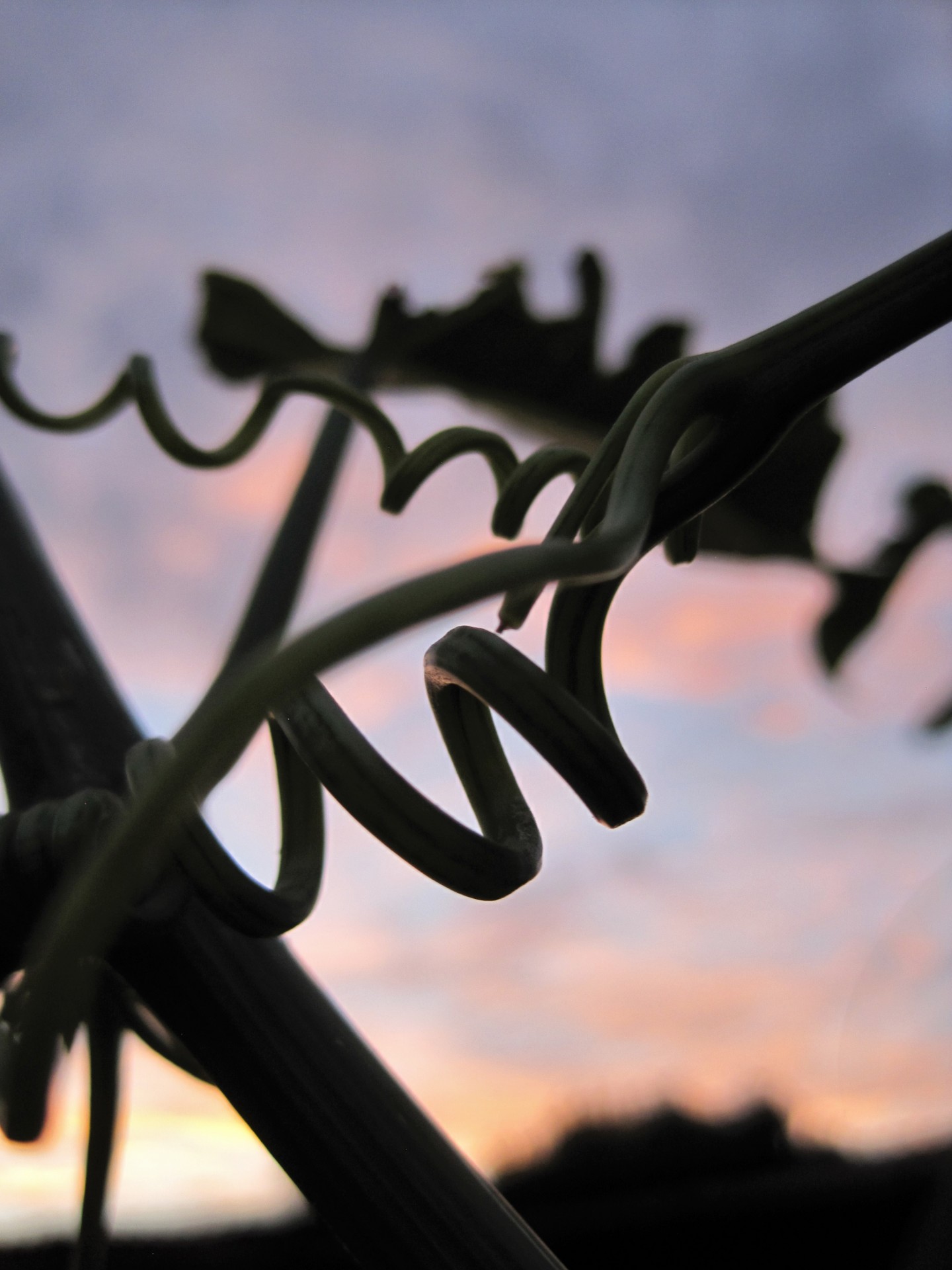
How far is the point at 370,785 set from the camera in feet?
0.54

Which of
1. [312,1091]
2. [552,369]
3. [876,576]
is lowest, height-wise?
[312,1091]

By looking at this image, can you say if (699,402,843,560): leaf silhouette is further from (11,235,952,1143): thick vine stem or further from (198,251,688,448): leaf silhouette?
(11,235,952,1143): thick vine stem

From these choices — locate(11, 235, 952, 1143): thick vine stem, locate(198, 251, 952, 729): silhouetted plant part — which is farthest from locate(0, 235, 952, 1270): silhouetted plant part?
locate(198, 251, 952, 729): silhouetted plant part

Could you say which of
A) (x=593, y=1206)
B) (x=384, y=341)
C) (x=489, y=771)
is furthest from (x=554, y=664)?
(x=593, y=1206)

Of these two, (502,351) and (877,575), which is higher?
(502,351)

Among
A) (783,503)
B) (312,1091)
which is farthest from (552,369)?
(312,1091)

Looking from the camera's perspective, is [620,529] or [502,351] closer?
[620,529]

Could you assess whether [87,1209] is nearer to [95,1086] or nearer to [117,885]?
[95,1086]

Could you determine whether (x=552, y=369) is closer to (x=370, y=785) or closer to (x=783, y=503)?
(x=783, y=503)

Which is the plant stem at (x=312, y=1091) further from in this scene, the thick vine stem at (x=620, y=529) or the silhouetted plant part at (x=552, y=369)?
the silhouetted plant part at (x=552, y=369)

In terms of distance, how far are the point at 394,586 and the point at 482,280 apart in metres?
0.51

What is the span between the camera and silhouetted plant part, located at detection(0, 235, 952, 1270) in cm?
12

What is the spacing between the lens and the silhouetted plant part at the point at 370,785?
0.41 ft

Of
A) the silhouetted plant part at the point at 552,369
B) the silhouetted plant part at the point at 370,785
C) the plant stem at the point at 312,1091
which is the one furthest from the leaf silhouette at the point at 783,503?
the plant stem at the point at 312,1091
